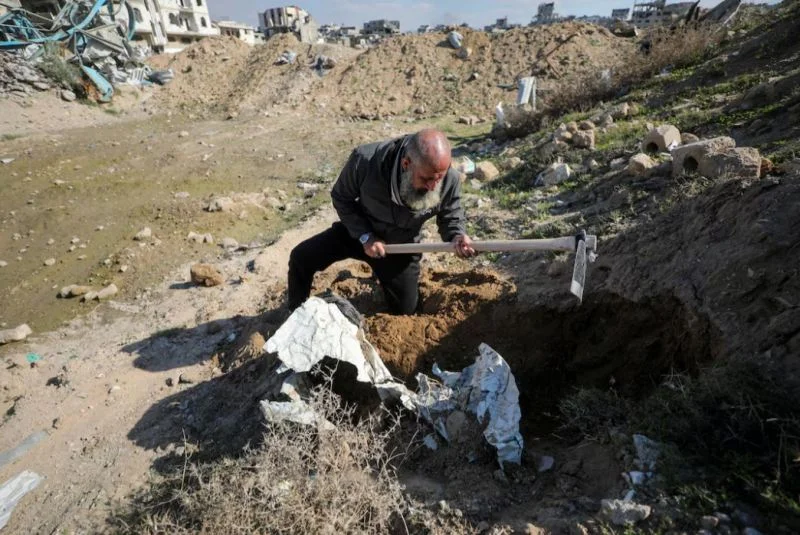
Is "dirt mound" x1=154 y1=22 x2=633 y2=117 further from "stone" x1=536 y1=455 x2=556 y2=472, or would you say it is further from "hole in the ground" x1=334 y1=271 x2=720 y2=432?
"stone" x1=536 y1=455 x2=556 y2=472

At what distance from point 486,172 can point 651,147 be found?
7.22 ft

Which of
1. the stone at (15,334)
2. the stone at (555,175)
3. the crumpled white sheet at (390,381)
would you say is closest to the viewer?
the crumpled white sheet at (390,381)

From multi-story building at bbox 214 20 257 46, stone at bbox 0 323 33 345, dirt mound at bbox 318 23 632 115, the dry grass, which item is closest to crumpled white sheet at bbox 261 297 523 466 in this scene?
the dry grass

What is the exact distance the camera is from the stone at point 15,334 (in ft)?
13.9

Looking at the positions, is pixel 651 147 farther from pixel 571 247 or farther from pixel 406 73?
pixel 406 73

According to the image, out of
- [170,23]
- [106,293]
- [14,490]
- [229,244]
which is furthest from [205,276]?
[170,23]

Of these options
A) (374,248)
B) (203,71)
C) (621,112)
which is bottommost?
(374,248)

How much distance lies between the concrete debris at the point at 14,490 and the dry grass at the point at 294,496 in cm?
104

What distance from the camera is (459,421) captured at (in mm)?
2195

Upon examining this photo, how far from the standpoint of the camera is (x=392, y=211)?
293 centimetres

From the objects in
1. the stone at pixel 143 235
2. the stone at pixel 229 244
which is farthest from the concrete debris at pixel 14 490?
the stone at pixel 143 235

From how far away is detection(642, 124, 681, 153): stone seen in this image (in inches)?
192

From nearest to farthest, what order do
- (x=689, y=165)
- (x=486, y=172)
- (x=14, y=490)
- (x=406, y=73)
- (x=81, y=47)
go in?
(x=14, y=490), (x=689, y=165), (x=486, y=172), (x=81, y=47), (x=406, y=73)

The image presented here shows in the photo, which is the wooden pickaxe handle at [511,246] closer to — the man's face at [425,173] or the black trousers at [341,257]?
the black trousers at [341,257]
